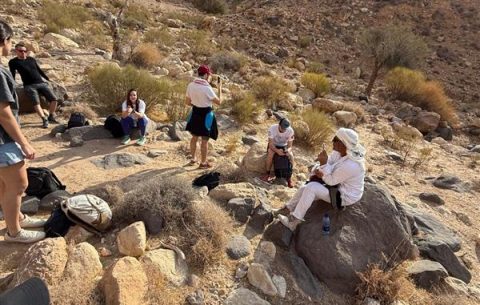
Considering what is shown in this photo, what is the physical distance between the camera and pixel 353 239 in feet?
13.0

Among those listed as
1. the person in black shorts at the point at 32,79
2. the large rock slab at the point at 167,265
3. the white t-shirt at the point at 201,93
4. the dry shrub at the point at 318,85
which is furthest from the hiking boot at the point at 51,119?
the dry shrub at the point at 318,85

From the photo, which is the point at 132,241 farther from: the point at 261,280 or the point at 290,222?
the point at 290,222

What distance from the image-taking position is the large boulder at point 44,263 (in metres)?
2.95

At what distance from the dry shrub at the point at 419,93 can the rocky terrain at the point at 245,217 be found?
90cm

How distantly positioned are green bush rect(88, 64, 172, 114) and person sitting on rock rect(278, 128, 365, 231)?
194 inches

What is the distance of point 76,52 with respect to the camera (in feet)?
37.1

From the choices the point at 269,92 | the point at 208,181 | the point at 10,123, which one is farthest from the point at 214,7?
the point at 10,123

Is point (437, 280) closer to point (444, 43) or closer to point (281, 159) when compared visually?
point (281, 159)

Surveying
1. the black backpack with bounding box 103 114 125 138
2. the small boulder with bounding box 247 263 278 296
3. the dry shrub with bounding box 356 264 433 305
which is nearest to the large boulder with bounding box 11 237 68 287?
the small boulder with bounding box 247 263 278 296

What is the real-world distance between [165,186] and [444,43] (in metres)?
20.2

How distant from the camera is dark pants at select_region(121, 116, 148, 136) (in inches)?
253

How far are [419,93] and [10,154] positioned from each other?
13.1 metres

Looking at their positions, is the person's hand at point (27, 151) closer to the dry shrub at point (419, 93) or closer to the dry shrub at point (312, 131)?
the dry shrub at point (312, 131)

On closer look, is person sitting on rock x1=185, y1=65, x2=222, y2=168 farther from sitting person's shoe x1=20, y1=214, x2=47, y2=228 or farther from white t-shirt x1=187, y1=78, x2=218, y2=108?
sitting person's shoe x1=20, y1=214, x2=47, y2=228
